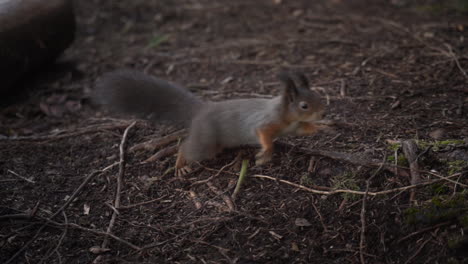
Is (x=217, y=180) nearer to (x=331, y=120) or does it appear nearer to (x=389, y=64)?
(x=331, y=120)

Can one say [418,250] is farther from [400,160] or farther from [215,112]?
[215,112]

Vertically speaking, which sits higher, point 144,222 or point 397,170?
point 397,170

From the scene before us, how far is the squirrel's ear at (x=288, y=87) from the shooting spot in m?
2.52

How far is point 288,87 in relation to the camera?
8.43 ft

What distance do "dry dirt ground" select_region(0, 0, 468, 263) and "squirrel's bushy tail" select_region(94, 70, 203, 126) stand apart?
0.31 m

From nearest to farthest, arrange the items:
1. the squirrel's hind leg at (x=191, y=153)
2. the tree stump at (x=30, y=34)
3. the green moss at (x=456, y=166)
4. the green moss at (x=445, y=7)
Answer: the green moss at (x=456, y=166), the squirrel's hind leg at (x=191, y=153), the tree stump at (x=30, y=34), the green moss at (x=445, y=7)

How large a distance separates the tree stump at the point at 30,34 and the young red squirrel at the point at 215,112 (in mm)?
1524

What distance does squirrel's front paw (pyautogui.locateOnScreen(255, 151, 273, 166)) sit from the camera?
2729 mm

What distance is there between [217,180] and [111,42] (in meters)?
3.49

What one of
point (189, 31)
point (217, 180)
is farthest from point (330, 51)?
point (217, 180)

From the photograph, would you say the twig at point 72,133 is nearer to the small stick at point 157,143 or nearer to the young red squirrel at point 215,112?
the small stick at point 157,143

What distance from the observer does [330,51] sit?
14.9ft

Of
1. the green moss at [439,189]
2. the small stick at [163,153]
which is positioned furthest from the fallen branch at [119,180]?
the green moss at [439,189]

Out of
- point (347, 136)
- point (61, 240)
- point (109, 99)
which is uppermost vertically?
point (109, 99)
